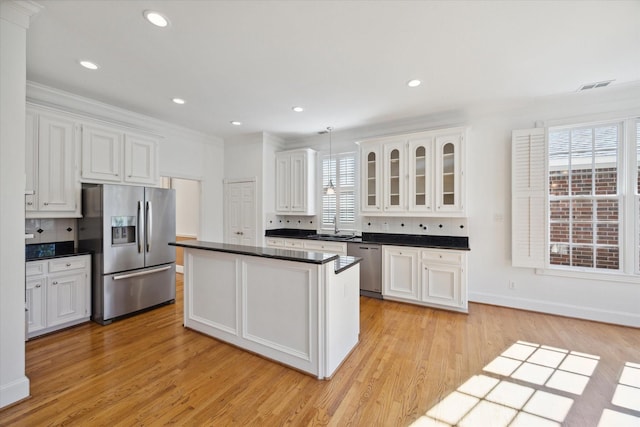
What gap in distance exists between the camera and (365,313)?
3693 mm

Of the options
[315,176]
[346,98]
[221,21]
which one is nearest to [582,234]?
[346,98]

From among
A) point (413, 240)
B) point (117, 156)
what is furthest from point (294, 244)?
point (117, 156)

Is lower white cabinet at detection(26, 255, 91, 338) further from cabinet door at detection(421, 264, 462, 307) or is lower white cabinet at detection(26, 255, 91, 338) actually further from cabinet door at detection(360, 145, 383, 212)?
cabinet door at detection(421, 264, 462, 307)

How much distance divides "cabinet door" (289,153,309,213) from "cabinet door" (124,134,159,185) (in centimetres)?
227

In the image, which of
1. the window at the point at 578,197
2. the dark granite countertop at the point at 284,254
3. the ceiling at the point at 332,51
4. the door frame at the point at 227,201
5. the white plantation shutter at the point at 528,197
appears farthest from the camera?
the door frame at the point at 227,201

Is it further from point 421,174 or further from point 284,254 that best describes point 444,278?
point 284,254

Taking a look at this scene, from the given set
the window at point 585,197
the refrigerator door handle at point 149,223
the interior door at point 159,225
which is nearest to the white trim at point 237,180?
the interior door at point 159,225

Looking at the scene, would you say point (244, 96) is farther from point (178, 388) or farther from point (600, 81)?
point (600, 81)

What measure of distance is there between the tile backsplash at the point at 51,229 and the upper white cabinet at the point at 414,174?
13.4 ft

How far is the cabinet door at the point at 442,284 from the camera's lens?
12.2ft

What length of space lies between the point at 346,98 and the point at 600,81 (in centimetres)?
284

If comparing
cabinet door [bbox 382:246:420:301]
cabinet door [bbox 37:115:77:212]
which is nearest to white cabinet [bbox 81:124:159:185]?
cabinet door [bbox 37:115:77:212]

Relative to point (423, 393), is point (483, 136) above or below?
above

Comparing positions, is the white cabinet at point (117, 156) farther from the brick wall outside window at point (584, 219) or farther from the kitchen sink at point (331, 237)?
the brick wall outside window at point (584, 219)
